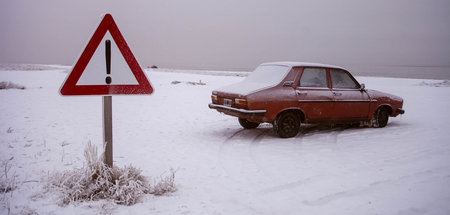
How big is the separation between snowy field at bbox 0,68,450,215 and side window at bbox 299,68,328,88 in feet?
3.92

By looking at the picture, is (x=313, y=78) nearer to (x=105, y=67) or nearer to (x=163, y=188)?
(x=163, y=188)

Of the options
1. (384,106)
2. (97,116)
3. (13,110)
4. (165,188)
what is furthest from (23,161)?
(384,106)

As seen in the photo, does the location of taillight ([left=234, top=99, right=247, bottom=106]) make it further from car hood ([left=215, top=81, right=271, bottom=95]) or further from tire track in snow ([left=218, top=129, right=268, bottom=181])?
tire track in snow ([left=218, top=129, right=268, bottom=181])

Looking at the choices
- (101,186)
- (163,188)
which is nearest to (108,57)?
(101,186)

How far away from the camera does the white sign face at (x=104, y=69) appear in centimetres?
352

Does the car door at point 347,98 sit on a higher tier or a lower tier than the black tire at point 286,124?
higher

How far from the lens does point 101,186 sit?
12.5 ft

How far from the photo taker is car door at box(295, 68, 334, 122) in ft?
24.2

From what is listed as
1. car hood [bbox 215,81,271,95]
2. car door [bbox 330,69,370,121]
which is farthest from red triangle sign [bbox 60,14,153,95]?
car door [bbox 330,69,370,121]

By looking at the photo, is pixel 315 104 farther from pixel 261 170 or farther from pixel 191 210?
pixel 191 210

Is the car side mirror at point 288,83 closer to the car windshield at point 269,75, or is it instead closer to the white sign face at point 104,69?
the car windshield at point 269,75

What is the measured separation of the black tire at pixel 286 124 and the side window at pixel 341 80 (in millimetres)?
1417

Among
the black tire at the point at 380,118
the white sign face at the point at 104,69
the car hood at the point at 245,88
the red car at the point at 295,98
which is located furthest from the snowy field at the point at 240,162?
the white sign face at the point at 104,69

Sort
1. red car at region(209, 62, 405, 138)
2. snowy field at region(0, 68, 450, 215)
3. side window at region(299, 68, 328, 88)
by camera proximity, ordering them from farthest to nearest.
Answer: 1. side window at region(299, 68, 328, 88)
2. red car at region(209, 62, 405, 138)
3. snowy field at region(0, 68, 450, 215)
